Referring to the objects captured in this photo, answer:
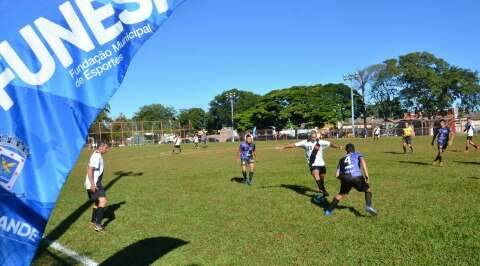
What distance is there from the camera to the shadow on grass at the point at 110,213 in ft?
35.8

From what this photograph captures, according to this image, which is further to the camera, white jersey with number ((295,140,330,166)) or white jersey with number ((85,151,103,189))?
white jersey with number ((295,140,330,166))

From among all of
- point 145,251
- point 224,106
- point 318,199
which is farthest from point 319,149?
point 224,106

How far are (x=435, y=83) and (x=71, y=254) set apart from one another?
276 ft

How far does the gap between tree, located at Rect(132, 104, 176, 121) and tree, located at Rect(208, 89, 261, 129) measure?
24.7m

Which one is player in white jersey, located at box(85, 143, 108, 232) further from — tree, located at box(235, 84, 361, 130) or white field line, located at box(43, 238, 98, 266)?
tree, located at box(235, 84, 361, 130)

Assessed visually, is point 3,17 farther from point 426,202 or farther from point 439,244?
point 426,202

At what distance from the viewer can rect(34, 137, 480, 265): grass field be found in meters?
7.09

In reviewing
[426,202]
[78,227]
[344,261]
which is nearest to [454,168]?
[426,202]

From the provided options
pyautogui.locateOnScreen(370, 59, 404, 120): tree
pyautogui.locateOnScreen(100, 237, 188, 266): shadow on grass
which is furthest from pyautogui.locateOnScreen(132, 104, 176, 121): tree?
pyautogui.locateOnScreen(100, 237, 188, 266): shadow on grass

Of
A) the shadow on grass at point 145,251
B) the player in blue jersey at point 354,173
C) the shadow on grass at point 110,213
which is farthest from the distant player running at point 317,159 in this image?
the shadow on grass at point 110,213

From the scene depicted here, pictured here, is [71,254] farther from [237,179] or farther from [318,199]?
[237,179]

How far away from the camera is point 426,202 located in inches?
422

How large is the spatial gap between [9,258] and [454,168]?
57.3 feet

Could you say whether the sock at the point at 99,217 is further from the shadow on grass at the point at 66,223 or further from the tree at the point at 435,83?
the tree at the point at 435,83
